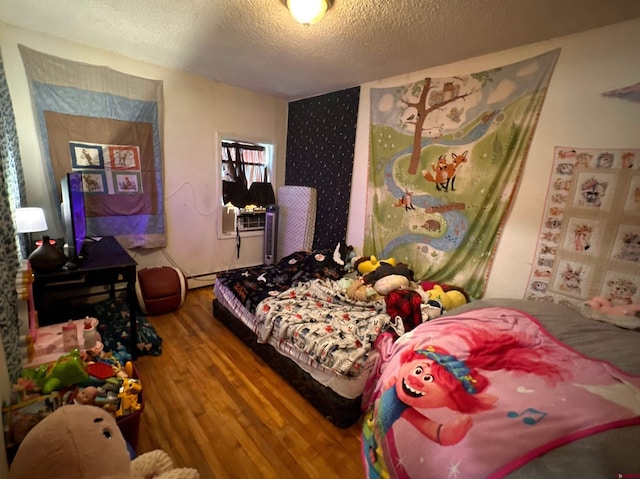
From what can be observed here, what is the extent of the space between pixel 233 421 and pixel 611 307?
2372 millimetres

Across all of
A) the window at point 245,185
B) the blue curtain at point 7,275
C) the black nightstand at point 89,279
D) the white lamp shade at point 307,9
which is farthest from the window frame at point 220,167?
the white lamp shade at point 307,9

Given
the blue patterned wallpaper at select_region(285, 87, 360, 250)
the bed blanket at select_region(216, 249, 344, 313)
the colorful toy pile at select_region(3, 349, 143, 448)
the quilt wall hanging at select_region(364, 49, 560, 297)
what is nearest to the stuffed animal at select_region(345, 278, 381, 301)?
the bed blanket at select_region(216, 249, 344, 313)

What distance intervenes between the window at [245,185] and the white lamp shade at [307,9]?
224 cm

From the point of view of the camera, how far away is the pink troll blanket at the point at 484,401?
990mm

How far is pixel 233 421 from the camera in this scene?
1.64m

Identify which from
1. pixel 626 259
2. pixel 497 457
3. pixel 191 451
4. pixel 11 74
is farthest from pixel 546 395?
pixel 11 74

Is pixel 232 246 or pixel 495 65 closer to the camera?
pixel 495 65

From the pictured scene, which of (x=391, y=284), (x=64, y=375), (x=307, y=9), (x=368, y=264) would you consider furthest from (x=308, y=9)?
(x=64, y=375)

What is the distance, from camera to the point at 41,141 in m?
2.34

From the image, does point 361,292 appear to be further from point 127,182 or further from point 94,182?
point 94,182

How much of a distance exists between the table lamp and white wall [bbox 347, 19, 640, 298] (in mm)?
3029

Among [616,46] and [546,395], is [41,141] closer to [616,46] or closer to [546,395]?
[546,395]

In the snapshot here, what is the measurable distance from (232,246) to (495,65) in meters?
3.31

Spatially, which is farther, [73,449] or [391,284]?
[391,284]
